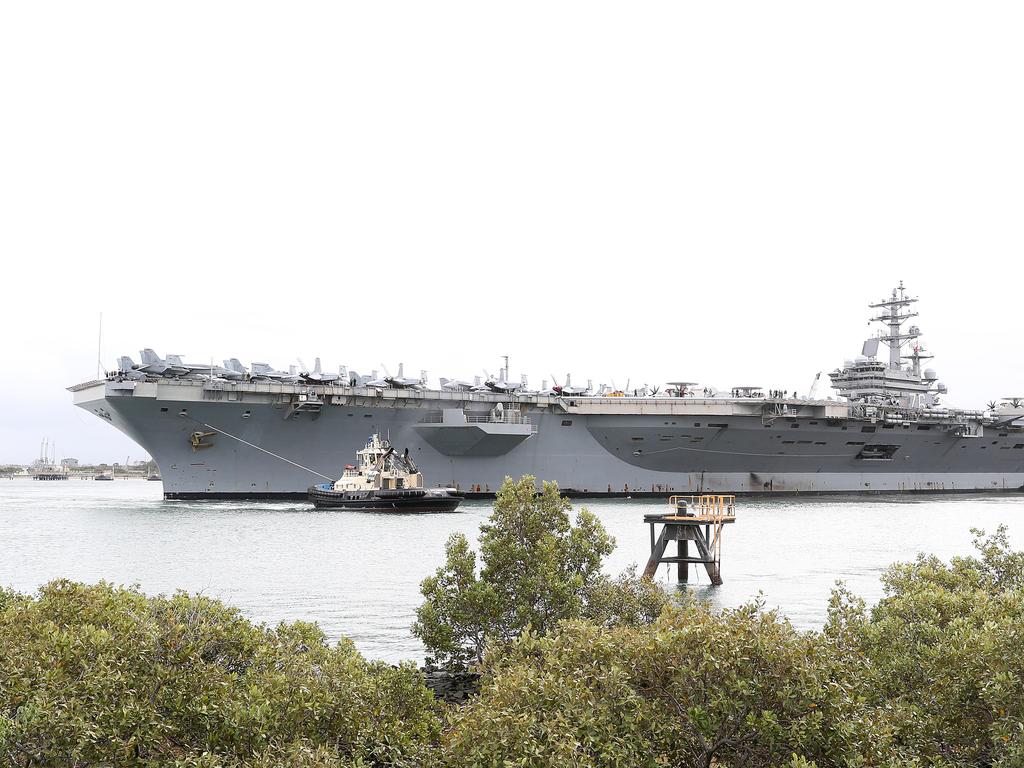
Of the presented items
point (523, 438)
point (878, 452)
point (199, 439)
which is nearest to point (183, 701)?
point (199, 439)

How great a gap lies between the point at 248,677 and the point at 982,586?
685 cm

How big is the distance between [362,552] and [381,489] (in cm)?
1142

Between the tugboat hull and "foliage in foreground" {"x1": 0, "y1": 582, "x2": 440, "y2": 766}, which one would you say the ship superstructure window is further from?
"foliage in foreground" {"x1": 0, "y1": 582, "x2": 440, "y2": 766}

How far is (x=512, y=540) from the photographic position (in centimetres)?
922

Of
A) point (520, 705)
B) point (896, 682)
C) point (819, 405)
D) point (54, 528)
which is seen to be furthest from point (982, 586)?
point (819, 405)

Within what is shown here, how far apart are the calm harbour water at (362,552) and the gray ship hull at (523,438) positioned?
1.94 meters

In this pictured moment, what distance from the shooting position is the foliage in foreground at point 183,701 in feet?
15.0

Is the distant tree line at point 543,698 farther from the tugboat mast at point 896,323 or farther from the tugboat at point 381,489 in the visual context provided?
the tugboat mast at point 896,323

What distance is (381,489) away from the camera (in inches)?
→ 1275

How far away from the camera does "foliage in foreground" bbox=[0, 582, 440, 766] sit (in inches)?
180

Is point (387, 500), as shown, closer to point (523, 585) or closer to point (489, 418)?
point (489, 418)

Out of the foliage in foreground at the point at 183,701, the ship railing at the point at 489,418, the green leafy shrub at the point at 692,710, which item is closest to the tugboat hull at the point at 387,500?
the ship railing at the point at 489,418

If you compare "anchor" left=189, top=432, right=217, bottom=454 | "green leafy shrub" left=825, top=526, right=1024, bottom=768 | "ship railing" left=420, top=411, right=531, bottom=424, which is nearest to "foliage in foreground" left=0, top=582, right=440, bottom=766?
"green leafy shrub" left=825, top=526, right=1024, bottom=768

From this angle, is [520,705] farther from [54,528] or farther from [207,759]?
[54,528]
